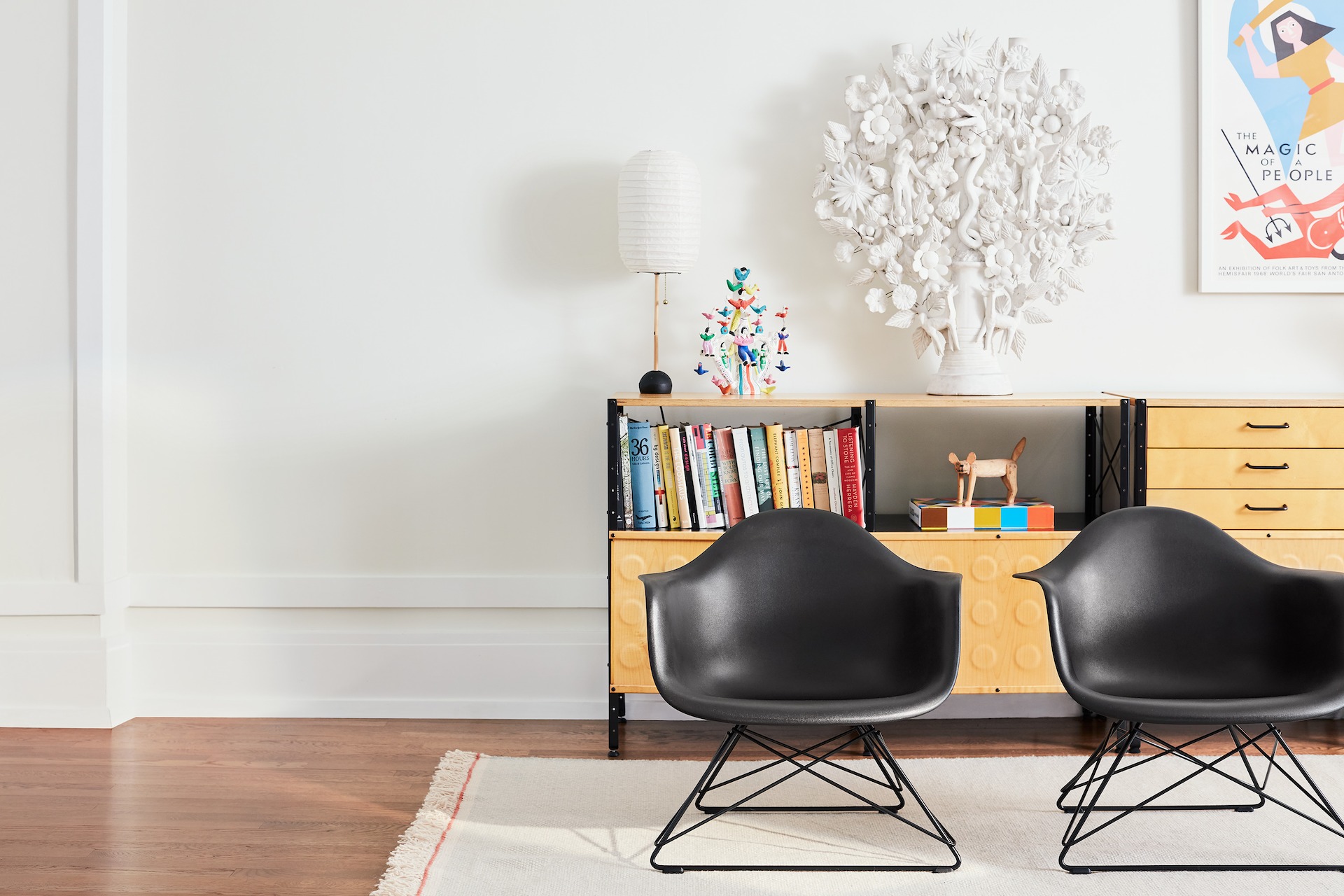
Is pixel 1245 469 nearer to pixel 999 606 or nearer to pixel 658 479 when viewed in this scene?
pixel 999 606

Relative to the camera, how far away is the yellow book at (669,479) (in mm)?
3146

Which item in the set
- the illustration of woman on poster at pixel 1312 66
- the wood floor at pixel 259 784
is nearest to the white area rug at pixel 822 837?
the wood floor at pixel 259 784

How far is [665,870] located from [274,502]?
192cm

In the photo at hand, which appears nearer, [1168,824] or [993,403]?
[1168,824]

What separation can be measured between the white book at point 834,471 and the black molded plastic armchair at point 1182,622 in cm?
68

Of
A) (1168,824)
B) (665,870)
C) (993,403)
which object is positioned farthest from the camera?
Answer: (993,403)

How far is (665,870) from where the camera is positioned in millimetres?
2348

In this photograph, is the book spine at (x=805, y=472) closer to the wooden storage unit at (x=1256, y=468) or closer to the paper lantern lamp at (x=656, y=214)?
the paper lantern lamp at (x=656, y=214)

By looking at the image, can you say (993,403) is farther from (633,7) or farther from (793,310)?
(633,7)

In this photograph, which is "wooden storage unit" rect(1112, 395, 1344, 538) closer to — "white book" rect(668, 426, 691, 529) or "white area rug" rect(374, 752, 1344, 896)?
"white area rug" rect(374, 752, 1344, 896)

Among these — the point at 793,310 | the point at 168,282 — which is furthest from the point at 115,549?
the point at 793,310

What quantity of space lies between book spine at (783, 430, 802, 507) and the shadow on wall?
2.73ft

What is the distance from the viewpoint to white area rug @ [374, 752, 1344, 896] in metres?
2.29

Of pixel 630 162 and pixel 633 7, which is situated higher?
pixel 633 7
